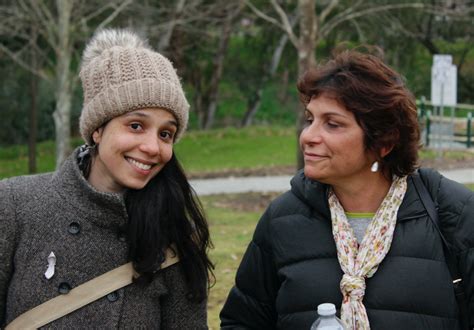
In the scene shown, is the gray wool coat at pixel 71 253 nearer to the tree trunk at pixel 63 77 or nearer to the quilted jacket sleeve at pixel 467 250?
the quilted jacket sleeve at pixel 467 250

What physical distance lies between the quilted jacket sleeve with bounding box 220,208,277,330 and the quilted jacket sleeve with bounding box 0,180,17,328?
2.54 ft

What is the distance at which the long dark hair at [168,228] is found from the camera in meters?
2.97

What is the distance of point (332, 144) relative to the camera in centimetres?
290

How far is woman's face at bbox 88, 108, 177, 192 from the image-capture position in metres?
2.92

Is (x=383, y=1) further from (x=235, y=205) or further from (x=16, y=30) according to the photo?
(x=235, y=205)

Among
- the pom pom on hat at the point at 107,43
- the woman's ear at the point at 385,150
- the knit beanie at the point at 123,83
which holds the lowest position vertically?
the woman's ear at the point at 385,150

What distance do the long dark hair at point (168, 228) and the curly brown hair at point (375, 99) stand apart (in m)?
0.55

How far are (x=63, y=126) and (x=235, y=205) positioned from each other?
509 cm

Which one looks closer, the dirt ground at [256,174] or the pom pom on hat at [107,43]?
the pom pom on hat at [107,43]

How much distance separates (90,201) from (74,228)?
0.10 meters

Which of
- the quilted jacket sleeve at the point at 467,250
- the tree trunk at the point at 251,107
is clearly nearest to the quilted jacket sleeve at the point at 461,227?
the quilted jacket sleeve at the point at 467,250

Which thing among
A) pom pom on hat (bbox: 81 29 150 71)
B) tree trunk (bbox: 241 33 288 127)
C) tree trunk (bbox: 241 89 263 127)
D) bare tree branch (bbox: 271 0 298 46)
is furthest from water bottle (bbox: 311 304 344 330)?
tree trunk (bbox: 241 89 263 127)

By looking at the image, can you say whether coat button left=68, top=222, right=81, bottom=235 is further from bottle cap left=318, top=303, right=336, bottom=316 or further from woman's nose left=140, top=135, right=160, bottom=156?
bottle cap left=318, top=303, right=336, bottom=316

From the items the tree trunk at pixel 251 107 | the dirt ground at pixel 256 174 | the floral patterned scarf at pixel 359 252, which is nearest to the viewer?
the floral patterned scarf at pixel 359 252
